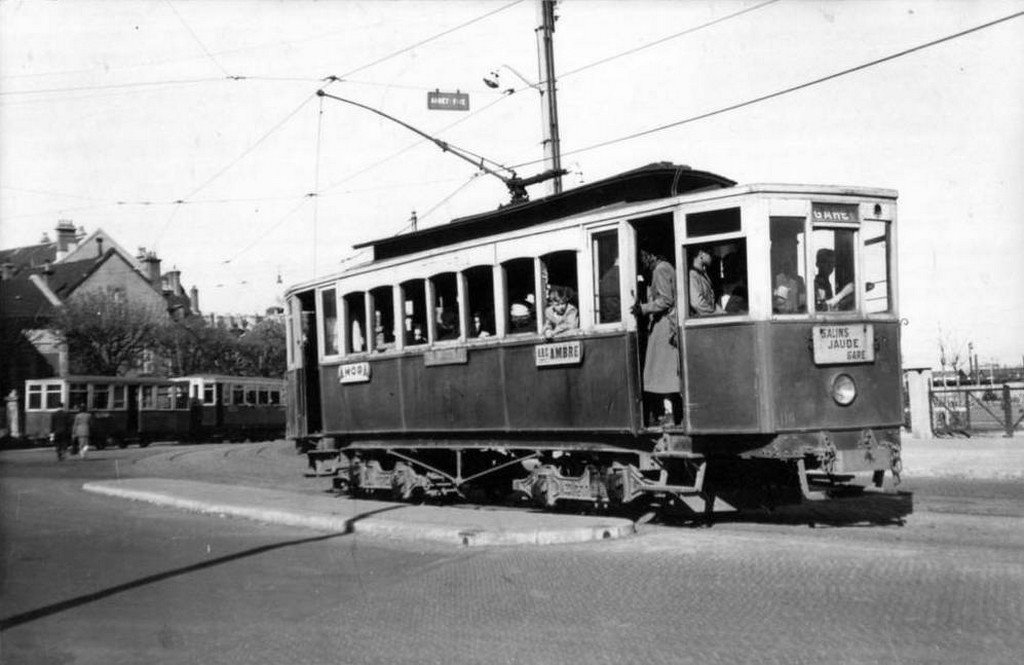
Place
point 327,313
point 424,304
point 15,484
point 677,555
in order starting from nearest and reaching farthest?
point 677,555 < point 424,304 < point 327,313 < point 15,484

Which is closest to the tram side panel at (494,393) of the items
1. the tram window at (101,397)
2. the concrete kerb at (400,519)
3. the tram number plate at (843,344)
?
the concrete kerb at (400,519)

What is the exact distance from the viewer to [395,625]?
20.0ft

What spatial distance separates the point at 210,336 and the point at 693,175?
53764mm

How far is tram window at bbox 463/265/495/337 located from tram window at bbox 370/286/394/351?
178 centimetres

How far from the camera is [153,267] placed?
2751 inches

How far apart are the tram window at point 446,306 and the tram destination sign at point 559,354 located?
1.64 metres

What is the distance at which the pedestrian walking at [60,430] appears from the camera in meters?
28.7

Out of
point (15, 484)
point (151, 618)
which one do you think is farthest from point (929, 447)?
point (15, 484)

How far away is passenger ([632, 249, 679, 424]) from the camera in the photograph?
31.3ft

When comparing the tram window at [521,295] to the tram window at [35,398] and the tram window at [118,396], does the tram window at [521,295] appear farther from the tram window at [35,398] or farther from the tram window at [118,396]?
the tram window at [118,396]

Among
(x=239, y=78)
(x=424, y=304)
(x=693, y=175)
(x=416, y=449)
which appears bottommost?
(x=416, y=449)

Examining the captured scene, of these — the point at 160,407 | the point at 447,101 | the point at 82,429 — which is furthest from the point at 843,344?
the point at 160,407

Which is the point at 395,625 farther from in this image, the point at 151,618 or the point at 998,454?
the point at 998,454

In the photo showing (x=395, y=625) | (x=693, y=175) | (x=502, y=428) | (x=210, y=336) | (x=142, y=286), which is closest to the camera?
(x=395, y=625)
